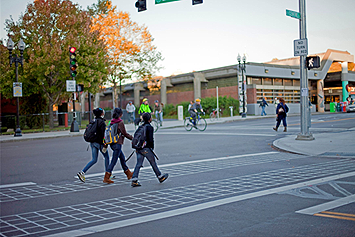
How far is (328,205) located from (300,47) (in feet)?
32.3

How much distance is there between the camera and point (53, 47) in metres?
27.9

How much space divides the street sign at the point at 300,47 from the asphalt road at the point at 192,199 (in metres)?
5.09

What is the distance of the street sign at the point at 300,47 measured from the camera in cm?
1396

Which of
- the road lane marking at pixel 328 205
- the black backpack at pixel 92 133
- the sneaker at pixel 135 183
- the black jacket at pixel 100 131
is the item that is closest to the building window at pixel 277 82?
the black jacket at pixel 100 131

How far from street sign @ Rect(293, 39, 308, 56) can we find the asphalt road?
5.09 m

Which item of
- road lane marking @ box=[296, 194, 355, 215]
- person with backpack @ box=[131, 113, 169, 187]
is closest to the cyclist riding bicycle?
person with backpack @ box=[131, 113, 169, 187]

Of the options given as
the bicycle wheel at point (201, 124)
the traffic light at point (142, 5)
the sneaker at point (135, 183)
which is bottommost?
the sneaker at point (135, 183)

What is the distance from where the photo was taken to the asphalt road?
187 inches

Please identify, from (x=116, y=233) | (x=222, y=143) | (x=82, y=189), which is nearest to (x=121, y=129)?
(x=82, y=189)

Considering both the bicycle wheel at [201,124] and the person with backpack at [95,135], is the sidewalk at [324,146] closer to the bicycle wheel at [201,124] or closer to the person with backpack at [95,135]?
the person with backpack at [95,135]

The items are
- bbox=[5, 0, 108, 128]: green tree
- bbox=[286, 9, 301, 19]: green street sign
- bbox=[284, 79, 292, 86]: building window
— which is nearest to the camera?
bbox=[286, 9, 301, 19]: green street sign

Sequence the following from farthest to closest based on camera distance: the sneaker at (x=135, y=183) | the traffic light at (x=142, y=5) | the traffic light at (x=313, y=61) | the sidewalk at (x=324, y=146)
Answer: the traffic light at (x=142, y=5) → the traffic light at (x=313, y=61) → the sidewalk at (x=324, y=146) → the sneaker at (x=135, y=183)

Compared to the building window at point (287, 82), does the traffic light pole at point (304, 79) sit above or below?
below

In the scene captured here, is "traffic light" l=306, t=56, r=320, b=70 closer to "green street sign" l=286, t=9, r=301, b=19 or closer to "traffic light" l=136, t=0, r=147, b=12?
"green street sign" l=286, t=9, r=301, b=19
